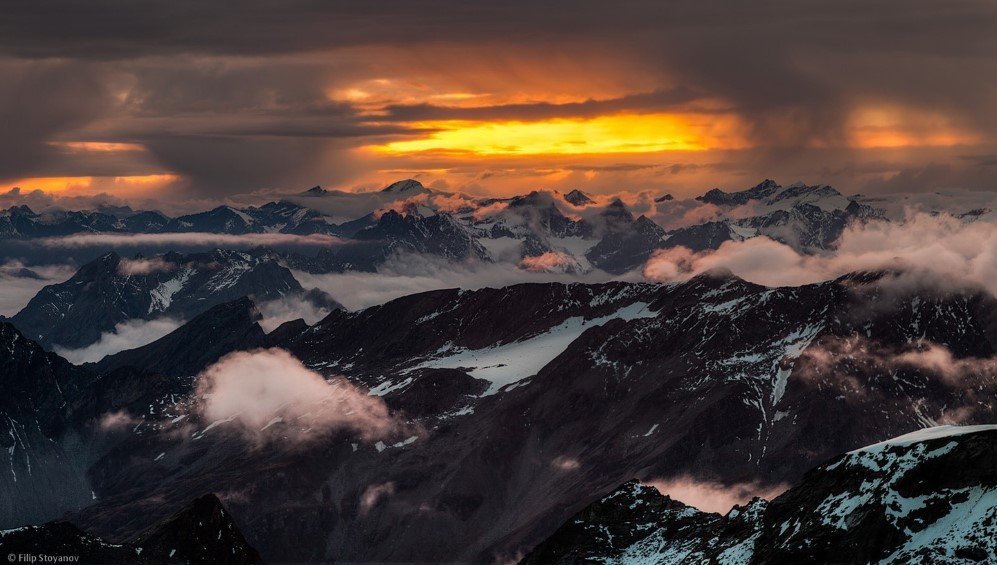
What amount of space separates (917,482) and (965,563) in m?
16.6

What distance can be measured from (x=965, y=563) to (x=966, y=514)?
8222mm

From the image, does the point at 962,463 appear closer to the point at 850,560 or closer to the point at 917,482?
the point at 917,482

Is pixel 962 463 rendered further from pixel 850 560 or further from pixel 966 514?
pixel 850 560

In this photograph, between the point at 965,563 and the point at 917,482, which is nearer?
the point at 965,563

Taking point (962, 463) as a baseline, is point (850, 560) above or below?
below

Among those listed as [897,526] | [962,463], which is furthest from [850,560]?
[962,463]

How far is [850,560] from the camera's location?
652 ft

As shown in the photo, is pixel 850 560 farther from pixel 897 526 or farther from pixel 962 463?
pixel 962 463

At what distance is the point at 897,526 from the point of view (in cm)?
19762

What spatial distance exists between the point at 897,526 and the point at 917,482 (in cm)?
736

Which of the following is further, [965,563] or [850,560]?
[850,560]

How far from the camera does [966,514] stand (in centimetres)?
19150

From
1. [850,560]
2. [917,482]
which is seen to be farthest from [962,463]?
[850,560]

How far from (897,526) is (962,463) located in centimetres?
1303
